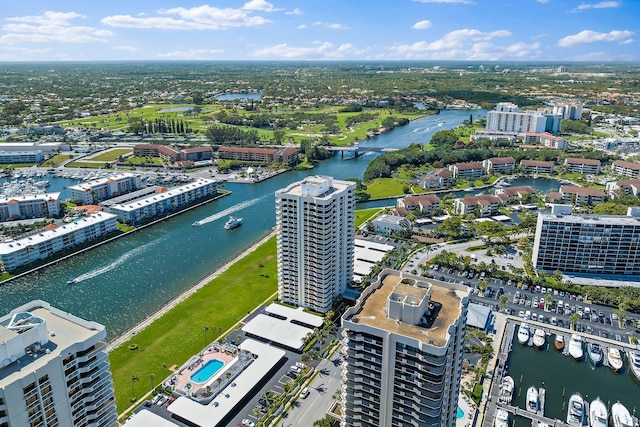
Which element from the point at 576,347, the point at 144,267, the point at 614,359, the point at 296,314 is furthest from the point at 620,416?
the point at 144,267

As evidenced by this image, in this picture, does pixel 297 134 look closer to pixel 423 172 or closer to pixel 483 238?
pixel 423 172

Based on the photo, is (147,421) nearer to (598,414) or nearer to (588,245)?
(598,414)

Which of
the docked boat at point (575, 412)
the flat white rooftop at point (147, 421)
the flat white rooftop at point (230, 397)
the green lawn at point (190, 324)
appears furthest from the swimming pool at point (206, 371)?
the docked boat at point (575, 412)

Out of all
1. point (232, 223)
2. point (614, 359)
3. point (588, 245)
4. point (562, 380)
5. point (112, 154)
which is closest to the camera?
point (562, 380)

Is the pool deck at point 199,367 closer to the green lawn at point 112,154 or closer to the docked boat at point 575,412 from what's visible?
the docked boat at point 575,412

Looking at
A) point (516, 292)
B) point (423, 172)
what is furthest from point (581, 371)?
point (423, 172)

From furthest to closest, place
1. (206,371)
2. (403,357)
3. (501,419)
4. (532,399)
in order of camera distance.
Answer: (206,371), (532,399), (501,419), (403,357)
